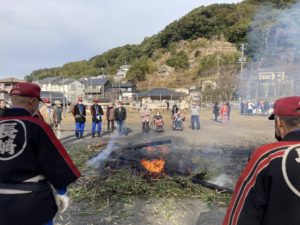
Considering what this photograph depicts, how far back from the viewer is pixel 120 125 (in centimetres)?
1483

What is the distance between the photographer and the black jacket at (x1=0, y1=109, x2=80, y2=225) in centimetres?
234

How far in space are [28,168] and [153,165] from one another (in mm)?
4234

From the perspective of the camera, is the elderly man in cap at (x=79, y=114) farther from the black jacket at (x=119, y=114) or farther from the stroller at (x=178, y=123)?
the stroller at (x=178, y=123)

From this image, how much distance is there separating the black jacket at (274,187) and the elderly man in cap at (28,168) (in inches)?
54.9

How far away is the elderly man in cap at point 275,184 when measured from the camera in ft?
5.32

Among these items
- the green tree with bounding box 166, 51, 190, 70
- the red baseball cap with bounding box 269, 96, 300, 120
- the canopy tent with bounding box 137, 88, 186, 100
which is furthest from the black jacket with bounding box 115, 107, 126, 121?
the green tree with bounding box 166, 51, 190, 70

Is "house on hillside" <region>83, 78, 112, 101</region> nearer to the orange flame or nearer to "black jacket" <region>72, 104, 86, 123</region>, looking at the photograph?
"black jacket" <region>72, 104, 86, 123</region>

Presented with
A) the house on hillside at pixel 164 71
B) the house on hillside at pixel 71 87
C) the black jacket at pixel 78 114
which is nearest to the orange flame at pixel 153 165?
the black jacket at pixel 78 114

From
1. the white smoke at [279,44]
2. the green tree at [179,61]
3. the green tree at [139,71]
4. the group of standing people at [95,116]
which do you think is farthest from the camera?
the green tree at [179,61]

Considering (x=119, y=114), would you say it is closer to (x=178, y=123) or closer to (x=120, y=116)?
(x=120, y=116)

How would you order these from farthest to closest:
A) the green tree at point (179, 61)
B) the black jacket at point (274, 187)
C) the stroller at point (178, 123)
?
1. the green tree at point (179, 61)
2. the stroller at point (178, 123)
3. the black jacket at point (274, 187)

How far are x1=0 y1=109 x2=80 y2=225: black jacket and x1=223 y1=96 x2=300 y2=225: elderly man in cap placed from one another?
1.39 metres

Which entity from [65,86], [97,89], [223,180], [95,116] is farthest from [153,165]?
[65,86]

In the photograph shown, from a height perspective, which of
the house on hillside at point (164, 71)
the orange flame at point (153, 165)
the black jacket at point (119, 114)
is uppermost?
the house on hillside at point (164, 71)
